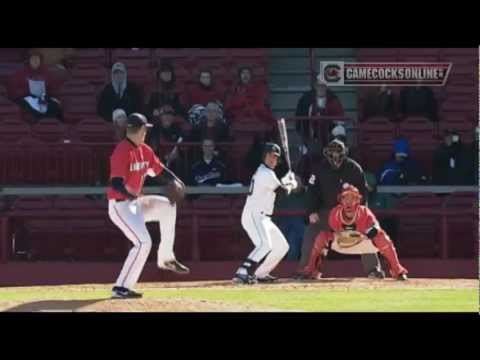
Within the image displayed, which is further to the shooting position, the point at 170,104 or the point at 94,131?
the point at 94,131

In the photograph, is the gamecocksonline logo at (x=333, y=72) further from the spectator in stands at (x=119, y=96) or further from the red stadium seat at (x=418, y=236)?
the spectator in stands at (x=119, y=96)

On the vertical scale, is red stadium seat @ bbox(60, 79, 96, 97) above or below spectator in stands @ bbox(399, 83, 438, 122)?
above

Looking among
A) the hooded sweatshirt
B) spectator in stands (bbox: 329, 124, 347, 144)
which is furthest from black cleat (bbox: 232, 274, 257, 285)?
the hooded sweatshirt

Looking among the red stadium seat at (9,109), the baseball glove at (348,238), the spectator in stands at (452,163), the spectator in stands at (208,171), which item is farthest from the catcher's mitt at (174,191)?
the red stadium seat at (9,109)

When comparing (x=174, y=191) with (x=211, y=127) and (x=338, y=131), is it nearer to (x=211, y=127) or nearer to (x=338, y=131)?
(x=338, y=131)

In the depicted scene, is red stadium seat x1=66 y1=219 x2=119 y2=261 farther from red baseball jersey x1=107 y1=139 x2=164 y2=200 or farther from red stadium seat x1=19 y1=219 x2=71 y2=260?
red baseball jersey x1=107 y1=139 x2=164 y2=200

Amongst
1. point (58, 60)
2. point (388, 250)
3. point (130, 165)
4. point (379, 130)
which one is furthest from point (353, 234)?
point (58, 60)
